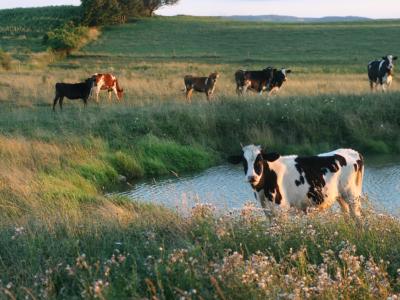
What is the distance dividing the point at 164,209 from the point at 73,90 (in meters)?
15.1

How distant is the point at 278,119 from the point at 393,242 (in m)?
13.1

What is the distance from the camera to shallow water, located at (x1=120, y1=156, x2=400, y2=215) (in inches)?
469

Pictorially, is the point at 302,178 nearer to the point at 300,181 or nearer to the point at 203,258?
the point at 300,181

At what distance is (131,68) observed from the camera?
A: 37469 millimetres

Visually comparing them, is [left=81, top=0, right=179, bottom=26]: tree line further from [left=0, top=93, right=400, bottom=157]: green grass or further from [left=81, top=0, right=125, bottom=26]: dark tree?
[left=0, top=93, right=400, bottom=157]: green grass

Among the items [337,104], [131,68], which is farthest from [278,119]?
[131,68]

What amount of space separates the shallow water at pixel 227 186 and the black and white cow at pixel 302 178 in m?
2.37

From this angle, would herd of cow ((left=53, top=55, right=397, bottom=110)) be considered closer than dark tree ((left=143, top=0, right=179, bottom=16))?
Yes

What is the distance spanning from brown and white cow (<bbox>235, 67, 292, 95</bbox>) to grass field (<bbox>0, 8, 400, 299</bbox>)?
2.81 ft

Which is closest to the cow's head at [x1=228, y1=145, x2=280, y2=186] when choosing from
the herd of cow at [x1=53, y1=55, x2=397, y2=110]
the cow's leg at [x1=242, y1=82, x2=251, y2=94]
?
the herd of cow at [x1=53, y1=55, x2=397, y2=110]

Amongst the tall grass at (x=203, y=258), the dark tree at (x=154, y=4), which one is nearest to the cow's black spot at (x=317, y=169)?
the tall grass at (x=203, y=258)

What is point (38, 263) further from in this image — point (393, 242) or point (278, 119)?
point (278, 119)

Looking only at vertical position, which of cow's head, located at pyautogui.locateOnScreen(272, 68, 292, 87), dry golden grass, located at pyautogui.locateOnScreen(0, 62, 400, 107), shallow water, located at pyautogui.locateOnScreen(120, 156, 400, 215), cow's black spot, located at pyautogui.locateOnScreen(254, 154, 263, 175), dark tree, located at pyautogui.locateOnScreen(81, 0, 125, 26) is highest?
dark tree, located at pyautogui.locateOnScreen(81, 0, 125, 26)

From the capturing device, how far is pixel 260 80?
2550 centimetres
